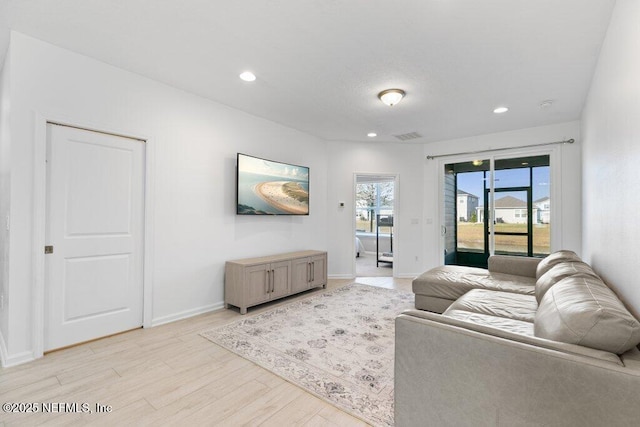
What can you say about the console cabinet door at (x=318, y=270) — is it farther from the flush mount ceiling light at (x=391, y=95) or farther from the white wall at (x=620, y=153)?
the white wall at (x=620, y=153)

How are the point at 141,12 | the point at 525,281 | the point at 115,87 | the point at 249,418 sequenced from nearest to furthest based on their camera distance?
the point at 249,418 → the point at 141,12 → the point at 115,87 → the point at 525,281

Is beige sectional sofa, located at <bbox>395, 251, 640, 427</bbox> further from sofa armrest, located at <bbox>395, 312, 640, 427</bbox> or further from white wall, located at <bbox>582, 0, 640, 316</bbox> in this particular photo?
white wall, located at <bbox>582, 0, 640, 316</bbox>

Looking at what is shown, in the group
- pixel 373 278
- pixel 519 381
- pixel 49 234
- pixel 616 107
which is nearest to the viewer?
pixel 519 381

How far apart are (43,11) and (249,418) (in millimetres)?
3223

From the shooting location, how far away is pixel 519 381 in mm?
1170

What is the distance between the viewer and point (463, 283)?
329 cm

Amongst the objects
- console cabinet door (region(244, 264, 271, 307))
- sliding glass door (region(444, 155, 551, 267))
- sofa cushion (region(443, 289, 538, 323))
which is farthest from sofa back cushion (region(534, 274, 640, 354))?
sliding glass door (region(444, 155, 551, 267))

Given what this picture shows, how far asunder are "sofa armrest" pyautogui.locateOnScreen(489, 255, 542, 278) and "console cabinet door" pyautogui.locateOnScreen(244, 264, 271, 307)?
9.57 ft

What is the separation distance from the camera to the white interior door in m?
2.60

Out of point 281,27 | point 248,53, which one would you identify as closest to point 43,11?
point 248,53

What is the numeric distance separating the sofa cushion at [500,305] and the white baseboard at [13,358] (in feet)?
11.2

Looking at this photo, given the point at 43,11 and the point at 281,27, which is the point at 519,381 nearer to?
the point at 281,27

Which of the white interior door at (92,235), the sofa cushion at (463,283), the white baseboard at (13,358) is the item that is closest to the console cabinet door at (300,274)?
the sofa cushion at (463,283)

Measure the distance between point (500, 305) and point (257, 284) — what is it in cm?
266
